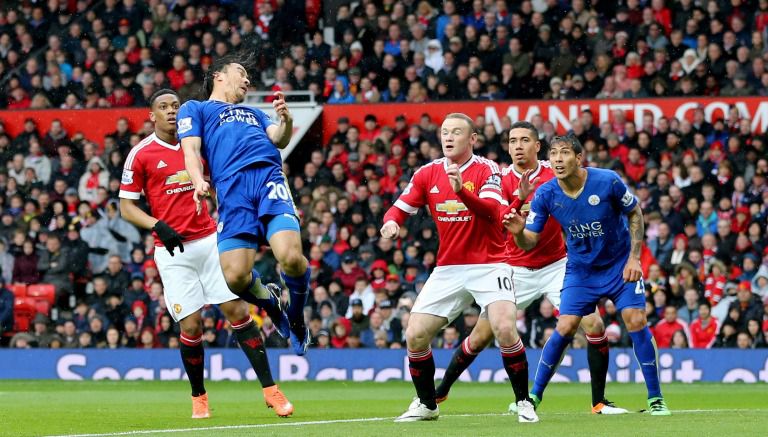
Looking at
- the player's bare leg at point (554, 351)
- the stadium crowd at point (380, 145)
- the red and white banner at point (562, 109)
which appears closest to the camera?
the player's bare leg at point (554, 351)

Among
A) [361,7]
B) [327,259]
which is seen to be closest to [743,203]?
[327,259]

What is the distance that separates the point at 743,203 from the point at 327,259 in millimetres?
6646

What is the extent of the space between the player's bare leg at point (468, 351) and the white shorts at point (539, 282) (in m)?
0.60

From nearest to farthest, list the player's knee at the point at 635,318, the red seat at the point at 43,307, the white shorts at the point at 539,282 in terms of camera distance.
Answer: the player's knee at the point at 635,318 → the white shorts at the point at 539,282 → the red seat at the point at 43,307

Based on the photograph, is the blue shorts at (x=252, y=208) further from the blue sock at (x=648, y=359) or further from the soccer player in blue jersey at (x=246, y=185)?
the blue sock at (x=648, y=359)

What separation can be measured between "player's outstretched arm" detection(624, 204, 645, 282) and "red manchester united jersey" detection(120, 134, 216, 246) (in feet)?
12.1

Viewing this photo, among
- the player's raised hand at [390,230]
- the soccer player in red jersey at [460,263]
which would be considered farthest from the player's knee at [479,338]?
the player's raised hand at [390,230]

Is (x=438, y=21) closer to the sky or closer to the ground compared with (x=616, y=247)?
closer to the sky

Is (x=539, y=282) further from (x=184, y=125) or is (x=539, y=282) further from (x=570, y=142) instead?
(x=184, y=125)

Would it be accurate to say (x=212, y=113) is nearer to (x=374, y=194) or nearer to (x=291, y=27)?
(x=374, y=194)

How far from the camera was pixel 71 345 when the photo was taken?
21.2 metres

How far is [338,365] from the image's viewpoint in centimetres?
2003

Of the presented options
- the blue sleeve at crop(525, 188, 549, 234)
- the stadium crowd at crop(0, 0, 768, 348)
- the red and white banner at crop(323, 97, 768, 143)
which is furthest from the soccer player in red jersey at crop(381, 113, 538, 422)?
the red and white banner at crop(323, 97, 768, 143)

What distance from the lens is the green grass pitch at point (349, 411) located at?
31.0 ft
